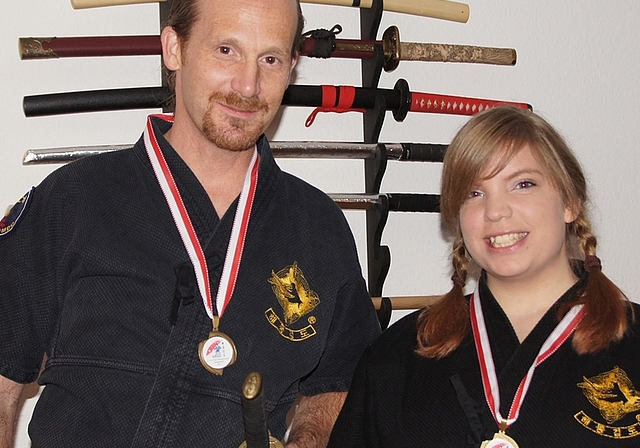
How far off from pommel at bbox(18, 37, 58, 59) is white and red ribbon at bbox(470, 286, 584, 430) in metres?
1.38

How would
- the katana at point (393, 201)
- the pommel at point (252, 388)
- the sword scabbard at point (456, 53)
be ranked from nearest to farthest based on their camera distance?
the pommel at point (252, 388)
the katana at point (393, 201)
the sword scabbard at point (456, 53)

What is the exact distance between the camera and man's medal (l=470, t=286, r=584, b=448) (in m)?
1.85

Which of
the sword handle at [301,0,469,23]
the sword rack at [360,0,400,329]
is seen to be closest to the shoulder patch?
the sword rack at [360,0,400,329]

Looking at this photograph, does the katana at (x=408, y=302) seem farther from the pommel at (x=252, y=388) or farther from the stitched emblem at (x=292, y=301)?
the pommel at (x=252, y=388)

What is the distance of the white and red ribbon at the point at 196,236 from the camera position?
1936 millimetres

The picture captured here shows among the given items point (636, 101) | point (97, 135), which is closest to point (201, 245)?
point (97, 135)

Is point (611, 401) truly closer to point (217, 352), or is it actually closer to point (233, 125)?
point (217, 352)

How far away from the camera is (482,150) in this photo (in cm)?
201

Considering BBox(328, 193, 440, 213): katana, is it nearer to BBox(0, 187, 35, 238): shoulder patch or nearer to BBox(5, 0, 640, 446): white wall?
BBox(5, 0, 640, 446): white wall

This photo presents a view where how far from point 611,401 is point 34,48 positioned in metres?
1.73

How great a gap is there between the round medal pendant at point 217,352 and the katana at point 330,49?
835mm

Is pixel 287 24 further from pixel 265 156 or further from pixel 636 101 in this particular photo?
pixel 636 101

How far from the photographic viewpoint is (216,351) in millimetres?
1885

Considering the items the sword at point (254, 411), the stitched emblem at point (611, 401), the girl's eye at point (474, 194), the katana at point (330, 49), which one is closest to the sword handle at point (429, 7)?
the katana at point (330, 49)
